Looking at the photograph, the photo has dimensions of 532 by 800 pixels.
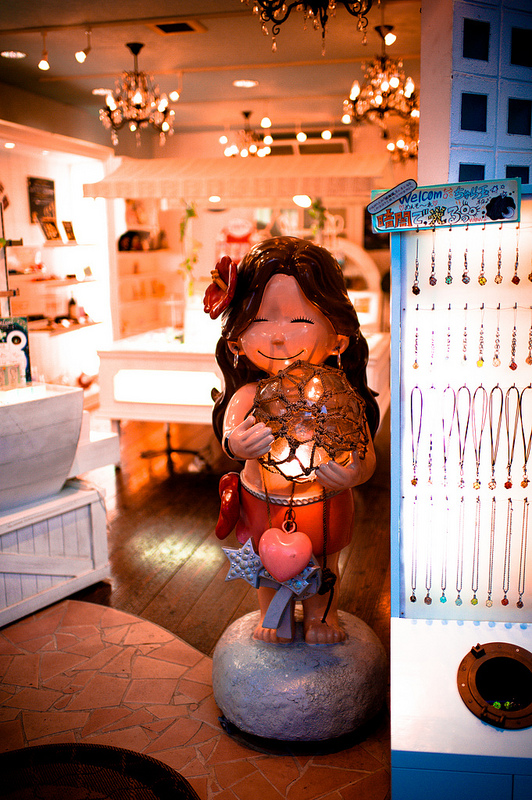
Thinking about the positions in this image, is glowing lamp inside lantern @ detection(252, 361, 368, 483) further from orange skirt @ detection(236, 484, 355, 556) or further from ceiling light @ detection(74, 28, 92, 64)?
ceiling light @ detection(74, 28, 92, 64)

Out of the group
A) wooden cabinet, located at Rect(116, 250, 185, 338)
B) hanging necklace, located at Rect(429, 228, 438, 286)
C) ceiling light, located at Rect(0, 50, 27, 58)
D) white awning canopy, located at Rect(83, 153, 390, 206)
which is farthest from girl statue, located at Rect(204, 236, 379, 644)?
wooden cabinet, located at Rect(116, 250, 185, 338)

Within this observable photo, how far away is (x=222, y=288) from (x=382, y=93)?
11.3 feet

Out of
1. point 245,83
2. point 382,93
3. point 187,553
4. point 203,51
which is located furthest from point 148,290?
point 187,553

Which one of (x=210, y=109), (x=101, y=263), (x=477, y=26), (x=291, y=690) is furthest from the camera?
(x=210, y=109)

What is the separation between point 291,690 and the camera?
6.97ft

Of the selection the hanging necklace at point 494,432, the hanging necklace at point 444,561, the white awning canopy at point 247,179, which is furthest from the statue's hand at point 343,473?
the white awning canopy at point 247,179

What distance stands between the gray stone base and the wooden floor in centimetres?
55

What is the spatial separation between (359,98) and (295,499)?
12.8 feet

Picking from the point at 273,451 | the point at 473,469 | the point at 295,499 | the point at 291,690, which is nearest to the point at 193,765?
the point at 291,690

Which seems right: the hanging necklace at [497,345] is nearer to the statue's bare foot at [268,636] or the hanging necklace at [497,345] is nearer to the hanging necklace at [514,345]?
the hanging necklace at [514,345]

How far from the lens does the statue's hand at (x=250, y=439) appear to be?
189cm

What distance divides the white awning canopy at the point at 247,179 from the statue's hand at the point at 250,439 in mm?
3310

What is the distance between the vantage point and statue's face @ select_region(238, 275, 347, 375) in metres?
2.08

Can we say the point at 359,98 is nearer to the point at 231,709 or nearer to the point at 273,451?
the point at 273,451
